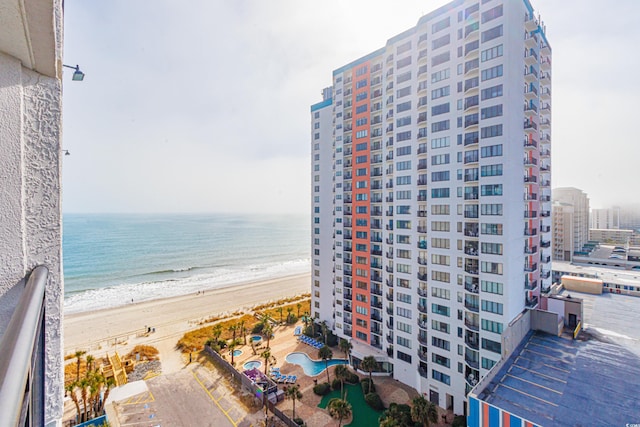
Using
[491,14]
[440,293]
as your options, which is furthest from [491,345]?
[491,14]

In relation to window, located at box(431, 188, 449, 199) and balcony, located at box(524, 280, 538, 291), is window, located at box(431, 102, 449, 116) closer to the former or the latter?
window, located at box(431, 188, 449, 199)

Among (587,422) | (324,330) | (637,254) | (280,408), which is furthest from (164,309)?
(637,254)

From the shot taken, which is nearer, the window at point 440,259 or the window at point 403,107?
the window at point 440,259

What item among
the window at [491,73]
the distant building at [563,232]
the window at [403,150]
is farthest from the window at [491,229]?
the distant building at [563,232]

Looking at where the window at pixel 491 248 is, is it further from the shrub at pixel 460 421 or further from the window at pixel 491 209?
the shrub at pixel 460 421

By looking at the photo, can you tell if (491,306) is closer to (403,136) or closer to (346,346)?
(346,346)

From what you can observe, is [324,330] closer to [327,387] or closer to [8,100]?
[327,387]

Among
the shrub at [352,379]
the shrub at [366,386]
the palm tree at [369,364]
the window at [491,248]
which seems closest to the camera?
the window at [491,248]
